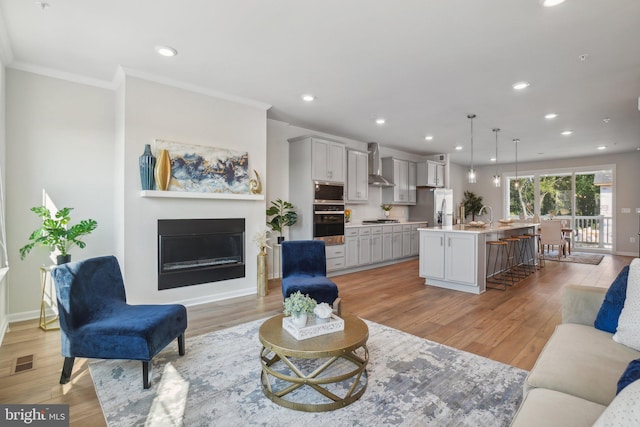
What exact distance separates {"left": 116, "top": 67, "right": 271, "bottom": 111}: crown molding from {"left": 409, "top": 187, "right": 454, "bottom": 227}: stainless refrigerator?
5.13 meters

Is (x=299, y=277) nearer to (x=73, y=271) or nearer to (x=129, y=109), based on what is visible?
(x=73, y=271)

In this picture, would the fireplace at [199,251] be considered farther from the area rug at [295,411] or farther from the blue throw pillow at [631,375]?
the blue throw pillow at [631,375]

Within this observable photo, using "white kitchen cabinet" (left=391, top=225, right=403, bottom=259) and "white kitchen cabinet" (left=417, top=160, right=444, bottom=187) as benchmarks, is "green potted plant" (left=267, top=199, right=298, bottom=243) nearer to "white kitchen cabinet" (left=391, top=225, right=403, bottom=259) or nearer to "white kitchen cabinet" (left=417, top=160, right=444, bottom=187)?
"white kitchen cabinet" (left=391, top=225, right=403, bottom=259)

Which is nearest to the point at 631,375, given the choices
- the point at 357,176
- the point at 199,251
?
the point at 199,251

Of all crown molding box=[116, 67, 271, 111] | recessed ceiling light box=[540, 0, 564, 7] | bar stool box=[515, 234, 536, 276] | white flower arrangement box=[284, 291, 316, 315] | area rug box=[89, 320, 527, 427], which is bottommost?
area rug box=[89, 320, 527, 427]

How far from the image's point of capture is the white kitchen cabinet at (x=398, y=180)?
24.8 ft

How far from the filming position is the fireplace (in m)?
3.85

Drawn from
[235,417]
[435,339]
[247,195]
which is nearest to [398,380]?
[435,339]

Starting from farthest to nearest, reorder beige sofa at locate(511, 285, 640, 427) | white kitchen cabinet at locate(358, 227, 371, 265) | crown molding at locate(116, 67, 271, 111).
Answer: white kitchen cabinet at locate(358, 227, 371, 265) < crown molding at locate(116, 67, 271, 111) < beige sofa at locate(511, 285, 640, 427)

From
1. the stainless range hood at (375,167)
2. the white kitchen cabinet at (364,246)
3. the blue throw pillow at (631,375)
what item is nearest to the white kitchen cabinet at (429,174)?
the stainless range hood at (375,167)

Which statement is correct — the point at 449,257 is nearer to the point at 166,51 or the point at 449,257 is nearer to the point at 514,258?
the point at 514,258

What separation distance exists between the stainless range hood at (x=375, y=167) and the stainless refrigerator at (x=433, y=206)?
1.56 meters

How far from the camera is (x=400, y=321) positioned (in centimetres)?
351

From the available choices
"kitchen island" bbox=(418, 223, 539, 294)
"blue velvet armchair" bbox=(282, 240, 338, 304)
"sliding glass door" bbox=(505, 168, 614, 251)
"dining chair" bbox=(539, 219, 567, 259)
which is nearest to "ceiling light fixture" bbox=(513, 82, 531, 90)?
"kitchen island" bbox=(418, 223, 539, 294)
